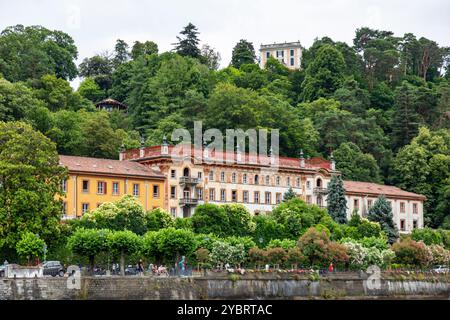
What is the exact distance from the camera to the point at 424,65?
174 meters

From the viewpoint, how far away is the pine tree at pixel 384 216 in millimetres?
106500

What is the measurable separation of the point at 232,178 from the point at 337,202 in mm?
10540

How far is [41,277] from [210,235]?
69.8 ft

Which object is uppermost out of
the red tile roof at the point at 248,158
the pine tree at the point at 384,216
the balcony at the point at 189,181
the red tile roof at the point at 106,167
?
the red tile roof at the point at 248,158

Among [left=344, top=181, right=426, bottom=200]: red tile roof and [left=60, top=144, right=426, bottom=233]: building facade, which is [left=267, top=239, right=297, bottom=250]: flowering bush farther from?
[left=344, top=181, right=426, bottom=200]: red tile roof

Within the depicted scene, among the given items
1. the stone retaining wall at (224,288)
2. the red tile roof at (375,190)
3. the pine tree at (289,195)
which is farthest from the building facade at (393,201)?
the stone retaining wall at (224,288)

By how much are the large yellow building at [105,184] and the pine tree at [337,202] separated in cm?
1770

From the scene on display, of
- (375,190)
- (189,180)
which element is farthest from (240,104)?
(189,180)

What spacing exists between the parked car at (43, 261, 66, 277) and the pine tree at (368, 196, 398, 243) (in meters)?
42.8

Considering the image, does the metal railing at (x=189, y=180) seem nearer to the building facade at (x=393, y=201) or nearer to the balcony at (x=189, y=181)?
the balcony at (x=189, y=181)

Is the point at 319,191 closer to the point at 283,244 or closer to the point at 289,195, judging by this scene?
the point at 289,195

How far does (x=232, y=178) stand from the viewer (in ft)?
338

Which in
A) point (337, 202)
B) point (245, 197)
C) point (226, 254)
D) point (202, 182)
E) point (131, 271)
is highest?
point (202, 182)
